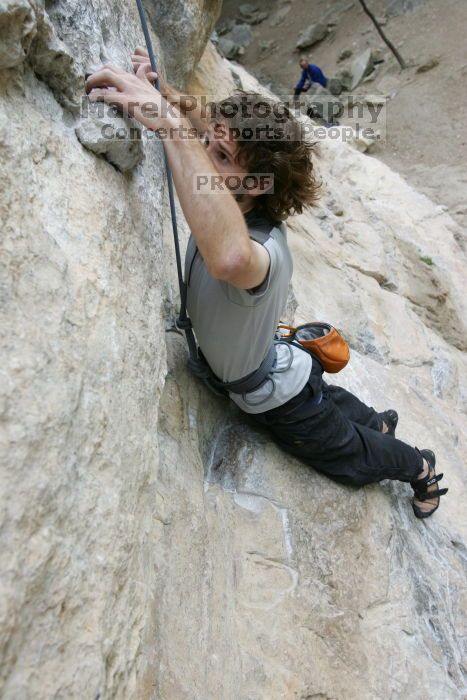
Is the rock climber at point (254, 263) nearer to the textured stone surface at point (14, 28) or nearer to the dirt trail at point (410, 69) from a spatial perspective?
the textured stone surface at point (14, 28)

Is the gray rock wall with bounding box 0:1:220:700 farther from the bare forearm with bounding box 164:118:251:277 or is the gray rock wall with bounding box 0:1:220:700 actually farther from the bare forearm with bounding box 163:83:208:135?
the bare forearm with bounding box 163:83:208:135

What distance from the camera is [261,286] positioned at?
183cm

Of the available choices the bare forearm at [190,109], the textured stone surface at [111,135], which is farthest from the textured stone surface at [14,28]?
the bare forearm at [190,109]

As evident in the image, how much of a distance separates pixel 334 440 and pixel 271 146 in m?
1.20

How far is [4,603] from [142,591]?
503 mm

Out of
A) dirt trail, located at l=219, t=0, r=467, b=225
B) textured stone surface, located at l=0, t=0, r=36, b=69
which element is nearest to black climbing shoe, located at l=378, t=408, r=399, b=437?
textured stone surface, located at l=0, t=0, r=36, b=69

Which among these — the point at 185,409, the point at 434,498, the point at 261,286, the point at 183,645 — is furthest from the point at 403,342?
the point at 183,645

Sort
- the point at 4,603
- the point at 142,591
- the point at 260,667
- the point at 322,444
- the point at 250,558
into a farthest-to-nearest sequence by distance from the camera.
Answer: the point at 322,444
the point at 250,558
the point at 260,667
the point at 142,591
the point at 4,603

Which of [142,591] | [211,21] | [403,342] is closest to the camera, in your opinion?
[142,591]

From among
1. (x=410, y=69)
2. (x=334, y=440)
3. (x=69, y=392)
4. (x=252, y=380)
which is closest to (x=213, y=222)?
(x=69, y=392)

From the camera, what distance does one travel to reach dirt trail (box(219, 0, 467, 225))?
32.4 ft

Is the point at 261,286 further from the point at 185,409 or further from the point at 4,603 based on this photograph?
the point at 4,603

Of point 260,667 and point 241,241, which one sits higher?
point 241,241

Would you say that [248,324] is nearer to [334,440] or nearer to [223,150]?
[223,150]
